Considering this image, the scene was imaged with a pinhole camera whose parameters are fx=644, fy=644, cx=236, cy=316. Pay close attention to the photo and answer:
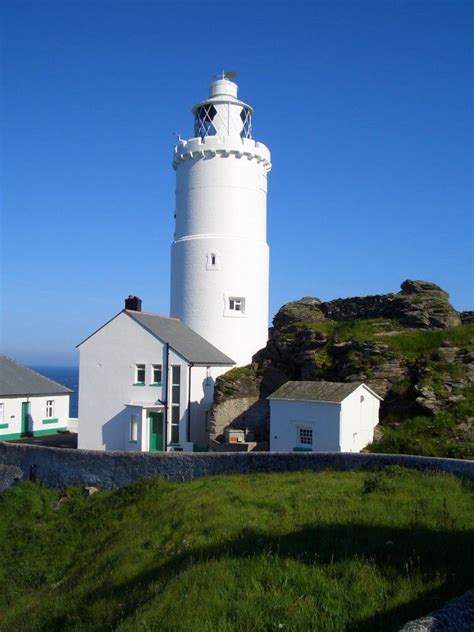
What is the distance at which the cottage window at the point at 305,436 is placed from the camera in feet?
65.3

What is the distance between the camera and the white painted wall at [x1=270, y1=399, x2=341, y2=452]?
753 inches

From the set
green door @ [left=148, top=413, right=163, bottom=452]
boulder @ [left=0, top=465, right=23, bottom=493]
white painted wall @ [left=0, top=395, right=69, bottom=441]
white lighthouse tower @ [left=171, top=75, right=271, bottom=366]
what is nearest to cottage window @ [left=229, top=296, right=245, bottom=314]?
white lighthouse tower @ [left=171, top=75, right=271, bottom=366]

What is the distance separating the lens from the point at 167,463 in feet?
59.7

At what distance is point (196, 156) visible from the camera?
3031 centimetres

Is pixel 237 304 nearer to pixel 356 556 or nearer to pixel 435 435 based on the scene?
pixel 435 435

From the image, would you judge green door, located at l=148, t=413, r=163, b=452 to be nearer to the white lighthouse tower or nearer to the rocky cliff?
the rocky cliff

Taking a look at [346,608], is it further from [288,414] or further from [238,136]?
[238,136]

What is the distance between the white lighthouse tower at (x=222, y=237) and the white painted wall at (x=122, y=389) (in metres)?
3.78

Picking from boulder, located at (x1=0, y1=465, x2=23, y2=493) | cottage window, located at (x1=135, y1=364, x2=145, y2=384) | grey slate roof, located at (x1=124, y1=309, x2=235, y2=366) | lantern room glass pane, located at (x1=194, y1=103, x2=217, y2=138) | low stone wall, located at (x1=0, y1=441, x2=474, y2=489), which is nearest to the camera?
low stone wall, located at (x1=0, y1=441, x2=474, y2=489)

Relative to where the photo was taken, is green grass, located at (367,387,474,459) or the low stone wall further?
green grass, located at (367,387,474,459)

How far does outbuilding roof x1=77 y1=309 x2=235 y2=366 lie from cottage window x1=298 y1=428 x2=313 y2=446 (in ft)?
20.5

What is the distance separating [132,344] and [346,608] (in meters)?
19.2

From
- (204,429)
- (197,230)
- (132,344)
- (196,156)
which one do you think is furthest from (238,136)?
(204,429)

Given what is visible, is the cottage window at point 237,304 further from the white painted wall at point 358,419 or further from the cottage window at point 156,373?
the white painted wall at point 358,419
